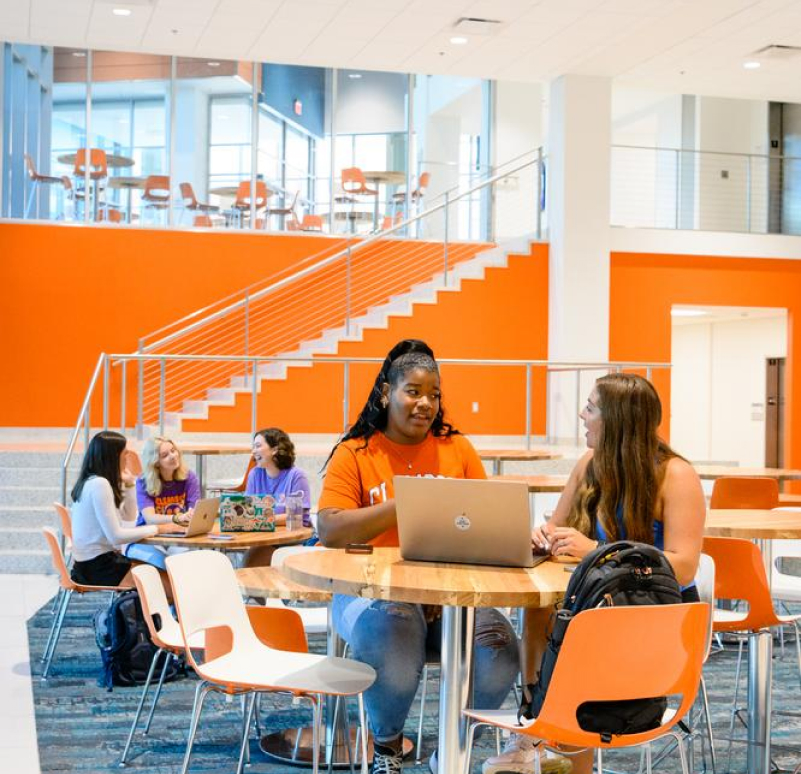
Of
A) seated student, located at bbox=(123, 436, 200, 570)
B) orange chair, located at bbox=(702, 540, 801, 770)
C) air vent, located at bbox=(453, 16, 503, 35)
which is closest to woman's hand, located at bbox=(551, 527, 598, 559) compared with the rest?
orange chair, located at bbox=(702, 540, 801, 770)

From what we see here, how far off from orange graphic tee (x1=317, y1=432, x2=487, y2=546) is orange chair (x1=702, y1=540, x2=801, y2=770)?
931 mm

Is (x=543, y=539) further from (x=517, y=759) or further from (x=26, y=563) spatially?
(x=26, y=563)

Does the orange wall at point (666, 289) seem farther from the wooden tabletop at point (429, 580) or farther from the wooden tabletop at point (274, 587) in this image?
the wooden tabletop at point (429, 580)

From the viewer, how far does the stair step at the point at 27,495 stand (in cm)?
907

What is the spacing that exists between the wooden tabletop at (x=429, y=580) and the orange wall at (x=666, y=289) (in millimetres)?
9709

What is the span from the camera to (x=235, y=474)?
31.2 feet

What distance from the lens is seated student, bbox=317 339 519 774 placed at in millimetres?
2988

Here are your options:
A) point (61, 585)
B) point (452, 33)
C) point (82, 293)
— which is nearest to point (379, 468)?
point (61, 585)

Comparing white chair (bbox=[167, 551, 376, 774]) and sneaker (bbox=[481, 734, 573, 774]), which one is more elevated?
white chair (bbox=[167, 551, 376, 774])

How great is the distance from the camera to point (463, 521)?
278 cm

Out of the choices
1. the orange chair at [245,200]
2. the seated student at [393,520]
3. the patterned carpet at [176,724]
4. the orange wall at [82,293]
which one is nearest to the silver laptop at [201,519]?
the patterned carpet at [176,724]

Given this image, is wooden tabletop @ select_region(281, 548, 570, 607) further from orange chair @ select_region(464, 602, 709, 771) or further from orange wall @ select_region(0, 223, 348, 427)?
orange wall @ select_region(0, 223, 348, 427)

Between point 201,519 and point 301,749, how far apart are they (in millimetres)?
1348

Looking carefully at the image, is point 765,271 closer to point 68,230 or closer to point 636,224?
point 636,224
